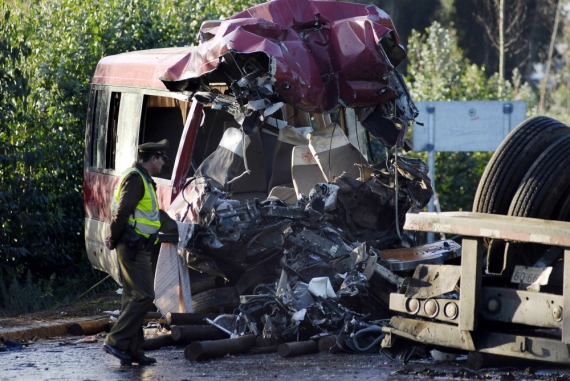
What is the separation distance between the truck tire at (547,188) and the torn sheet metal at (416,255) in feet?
5.47

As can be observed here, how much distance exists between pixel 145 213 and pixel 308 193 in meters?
2.29

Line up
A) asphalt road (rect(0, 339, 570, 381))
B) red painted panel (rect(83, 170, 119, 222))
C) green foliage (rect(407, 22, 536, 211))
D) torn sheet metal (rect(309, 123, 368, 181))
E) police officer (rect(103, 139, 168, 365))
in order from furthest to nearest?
green foliage (rect(407, 22, 536, 211))
red painted panel (rect(83, 170, 119, 222))
torn sheet metal (rect(309, 123, 368, 181))
police officer (rect(103, 139, 168, 365))
asphalt road (rect(0, 339, 570, 381))

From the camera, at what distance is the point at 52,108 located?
11750mm

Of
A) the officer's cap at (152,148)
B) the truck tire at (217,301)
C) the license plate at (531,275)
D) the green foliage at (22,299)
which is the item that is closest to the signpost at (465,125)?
the truck tire at (217,301)

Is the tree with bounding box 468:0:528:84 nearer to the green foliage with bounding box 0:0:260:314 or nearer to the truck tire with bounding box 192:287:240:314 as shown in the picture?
the green foliage with bounding box 0:0:260:314

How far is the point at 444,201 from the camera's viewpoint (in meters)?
16.3

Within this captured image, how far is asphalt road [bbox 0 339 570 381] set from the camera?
18.8ft

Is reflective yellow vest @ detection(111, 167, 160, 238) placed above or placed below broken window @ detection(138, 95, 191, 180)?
below

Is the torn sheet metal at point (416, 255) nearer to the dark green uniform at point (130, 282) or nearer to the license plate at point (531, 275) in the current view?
the license plate at point (531, 275)

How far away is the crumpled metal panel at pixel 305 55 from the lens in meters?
7.40

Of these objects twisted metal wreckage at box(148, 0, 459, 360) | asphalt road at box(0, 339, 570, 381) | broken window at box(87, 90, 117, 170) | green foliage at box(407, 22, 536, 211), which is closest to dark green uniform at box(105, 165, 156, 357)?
asphalt road at box(0, 339, 570, 381)

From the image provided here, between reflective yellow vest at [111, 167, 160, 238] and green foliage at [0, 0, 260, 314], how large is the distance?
386 cm

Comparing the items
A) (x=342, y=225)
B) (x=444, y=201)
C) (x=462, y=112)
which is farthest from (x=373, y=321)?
(x=444, y=201)

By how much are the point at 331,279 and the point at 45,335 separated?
107 inches
